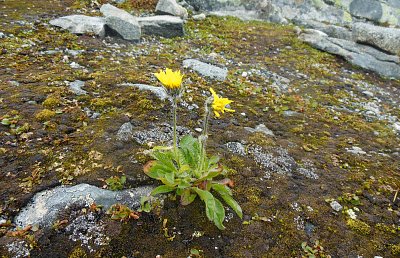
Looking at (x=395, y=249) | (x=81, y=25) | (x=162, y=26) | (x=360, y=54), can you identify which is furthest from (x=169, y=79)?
(x=360, y=54)

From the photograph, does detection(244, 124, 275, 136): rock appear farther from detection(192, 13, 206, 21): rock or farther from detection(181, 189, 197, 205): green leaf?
detection(192, 13, 206, 21): rock

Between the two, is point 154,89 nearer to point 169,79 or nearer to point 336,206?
point 169,79

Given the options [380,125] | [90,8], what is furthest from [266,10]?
[380,125]

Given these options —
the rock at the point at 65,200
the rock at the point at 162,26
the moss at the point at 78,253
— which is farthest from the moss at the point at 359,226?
the rock at the point at 162,26

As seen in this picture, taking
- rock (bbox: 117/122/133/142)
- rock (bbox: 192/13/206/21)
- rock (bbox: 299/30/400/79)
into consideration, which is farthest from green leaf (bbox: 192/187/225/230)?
rock (bbox: 192/13/206/21)

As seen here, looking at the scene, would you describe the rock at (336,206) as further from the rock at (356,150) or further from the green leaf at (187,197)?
the green leaf at (187,197)

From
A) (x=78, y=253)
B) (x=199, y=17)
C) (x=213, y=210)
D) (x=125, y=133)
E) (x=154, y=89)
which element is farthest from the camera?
(x=199, y=17)
